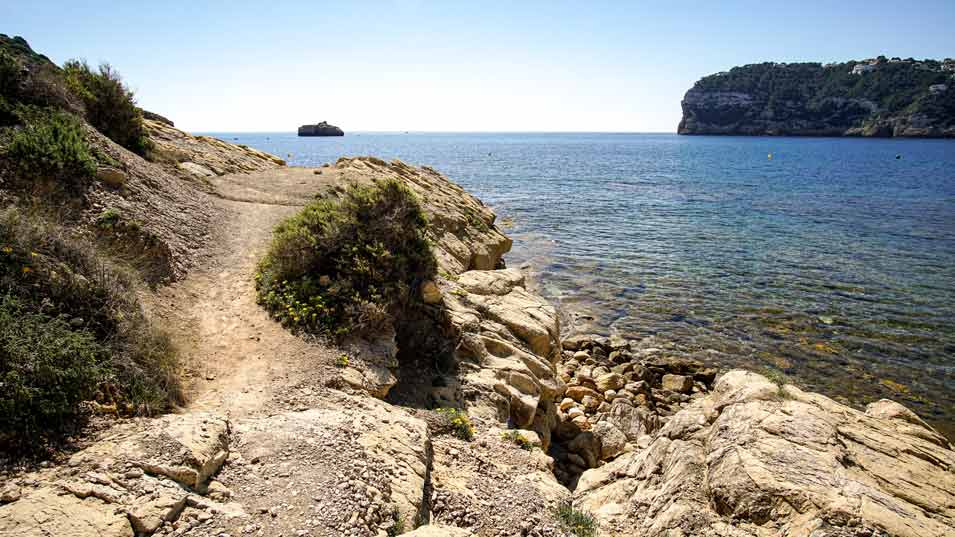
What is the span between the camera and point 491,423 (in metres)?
11.4

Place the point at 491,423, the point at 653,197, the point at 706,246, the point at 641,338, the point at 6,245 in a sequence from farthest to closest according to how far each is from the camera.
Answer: the point at 653,197
the point at 706,246
the point at 641,338
the point at 491,423
the point at 6,245

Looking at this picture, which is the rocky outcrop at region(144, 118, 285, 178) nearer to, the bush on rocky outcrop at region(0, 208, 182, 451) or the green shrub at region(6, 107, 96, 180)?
the green shrub at region(6, 107, 96, 180)

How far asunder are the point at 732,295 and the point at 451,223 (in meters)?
14.6

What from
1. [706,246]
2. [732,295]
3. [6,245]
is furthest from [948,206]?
[6,245]

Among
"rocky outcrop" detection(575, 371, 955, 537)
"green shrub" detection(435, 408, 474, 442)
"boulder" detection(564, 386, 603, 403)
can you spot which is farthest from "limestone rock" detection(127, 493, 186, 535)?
"boulder" detection(564, 386, 603, 403)

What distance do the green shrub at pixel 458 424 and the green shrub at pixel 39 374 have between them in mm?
6155

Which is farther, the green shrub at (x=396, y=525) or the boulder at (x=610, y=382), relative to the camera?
the boulder at (x=610, y=382)

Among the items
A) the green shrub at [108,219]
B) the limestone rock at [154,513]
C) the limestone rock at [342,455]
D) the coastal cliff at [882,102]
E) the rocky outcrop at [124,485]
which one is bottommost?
the limestone rock at [342,455]

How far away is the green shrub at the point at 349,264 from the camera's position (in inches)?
468

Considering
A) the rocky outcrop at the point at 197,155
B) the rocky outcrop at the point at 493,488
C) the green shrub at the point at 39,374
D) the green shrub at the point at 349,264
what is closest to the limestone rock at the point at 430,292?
the green shrub at the point at 349,264

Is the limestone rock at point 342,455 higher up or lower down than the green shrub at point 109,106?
lower down

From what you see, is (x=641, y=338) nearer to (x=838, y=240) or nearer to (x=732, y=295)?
(x=732, y=295)

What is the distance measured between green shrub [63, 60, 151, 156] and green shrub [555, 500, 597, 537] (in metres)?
20.6

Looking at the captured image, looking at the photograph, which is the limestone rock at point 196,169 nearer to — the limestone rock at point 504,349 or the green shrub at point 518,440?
the limestone rock at point 504,349
